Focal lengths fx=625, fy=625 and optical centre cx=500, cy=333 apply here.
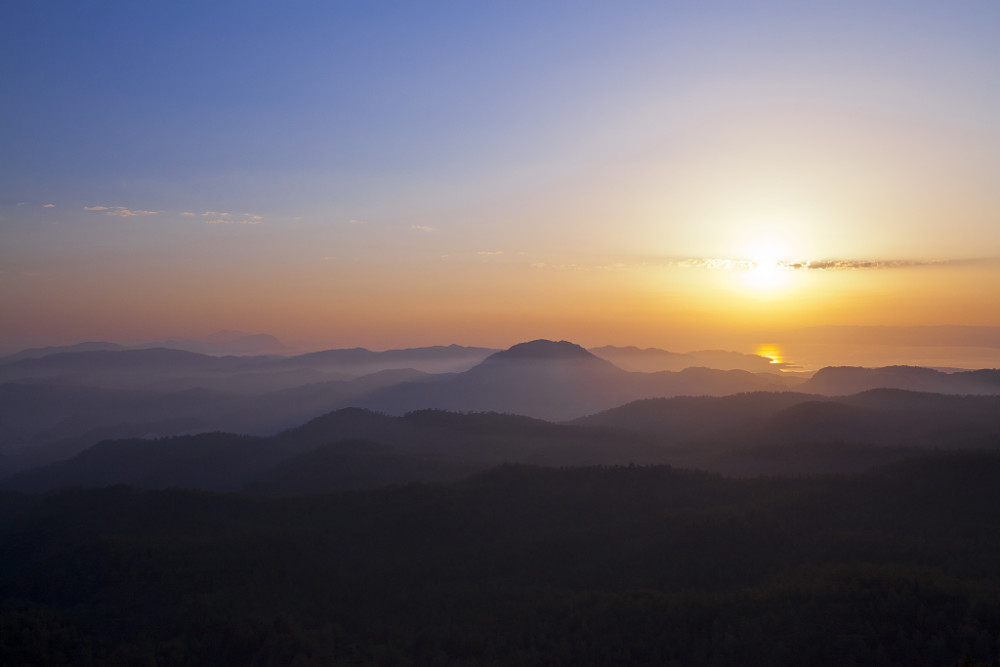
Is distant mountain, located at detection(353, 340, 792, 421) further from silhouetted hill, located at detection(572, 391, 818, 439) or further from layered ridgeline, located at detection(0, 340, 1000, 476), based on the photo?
silhouetted hill, located at detection(572, 391, 818, 439)

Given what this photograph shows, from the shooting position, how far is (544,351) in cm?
17125

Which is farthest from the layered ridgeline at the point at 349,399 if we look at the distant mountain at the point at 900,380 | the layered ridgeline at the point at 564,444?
the layered ridgeline at the point at 564,444

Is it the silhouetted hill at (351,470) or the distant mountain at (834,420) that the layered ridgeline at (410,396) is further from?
the silhouetted hill at (351,470)

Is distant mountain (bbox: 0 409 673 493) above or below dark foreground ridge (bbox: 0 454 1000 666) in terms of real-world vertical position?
below

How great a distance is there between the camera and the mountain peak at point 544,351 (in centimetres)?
17075

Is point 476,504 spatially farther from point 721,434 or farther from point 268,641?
point 721,434

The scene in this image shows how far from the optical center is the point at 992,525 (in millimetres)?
25828

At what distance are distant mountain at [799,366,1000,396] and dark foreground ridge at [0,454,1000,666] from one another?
8854 centimetres

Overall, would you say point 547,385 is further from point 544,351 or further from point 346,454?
point 346,454

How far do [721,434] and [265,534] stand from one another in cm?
4885

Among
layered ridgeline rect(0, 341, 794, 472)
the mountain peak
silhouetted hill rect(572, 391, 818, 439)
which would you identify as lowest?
layered ridgeline rect(0, 341, 794, 472)

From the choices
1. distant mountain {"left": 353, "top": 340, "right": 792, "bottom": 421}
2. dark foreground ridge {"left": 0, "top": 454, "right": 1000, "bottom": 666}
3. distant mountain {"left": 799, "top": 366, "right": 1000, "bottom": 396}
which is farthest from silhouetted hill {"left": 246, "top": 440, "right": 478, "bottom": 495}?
distant mountain {"left": 799, "top": 366, "right": 1000, "bottom": 396}

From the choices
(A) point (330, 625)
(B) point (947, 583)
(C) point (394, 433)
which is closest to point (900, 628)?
(B) point (947, 583)

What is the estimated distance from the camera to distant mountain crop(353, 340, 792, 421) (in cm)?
13988
